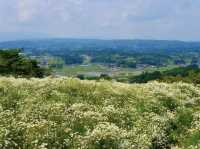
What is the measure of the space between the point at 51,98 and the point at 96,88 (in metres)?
3.67

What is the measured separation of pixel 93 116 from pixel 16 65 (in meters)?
53.7

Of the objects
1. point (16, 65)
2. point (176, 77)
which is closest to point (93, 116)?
point (16, 65)

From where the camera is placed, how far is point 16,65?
7206 centimetres

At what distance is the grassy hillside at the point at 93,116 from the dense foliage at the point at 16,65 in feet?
133

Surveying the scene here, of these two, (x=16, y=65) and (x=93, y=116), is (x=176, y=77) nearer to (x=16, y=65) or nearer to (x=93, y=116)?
(x=16, y=65)

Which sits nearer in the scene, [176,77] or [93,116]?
[93,116]

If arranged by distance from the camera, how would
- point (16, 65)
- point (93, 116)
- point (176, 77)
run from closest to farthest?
point (93, 116), point (16, 65), point (176, 77)

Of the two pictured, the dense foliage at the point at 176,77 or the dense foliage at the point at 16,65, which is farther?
the dense foliage at the point at 16,65

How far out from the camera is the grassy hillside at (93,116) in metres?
17.0

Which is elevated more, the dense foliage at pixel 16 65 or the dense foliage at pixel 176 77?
the dense foliage at pixel 16 65

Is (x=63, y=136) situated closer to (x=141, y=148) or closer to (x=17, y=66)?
(x=141, y=148)

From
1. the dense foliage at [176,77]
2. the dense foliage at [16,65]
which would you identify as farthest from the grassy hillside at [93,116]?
the dense foliage at [16,65]

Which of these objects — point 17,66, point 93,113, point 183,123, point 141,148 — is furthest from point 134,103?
point 17,66

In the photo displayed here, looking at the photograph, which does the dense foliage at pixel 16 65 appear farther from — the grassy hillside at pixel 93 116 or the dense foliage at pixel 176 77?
the grassy hillside at pixel 93 116
